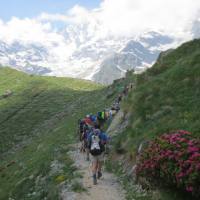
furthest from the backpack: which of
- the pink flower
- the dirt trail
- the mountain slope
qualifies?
the pink flower

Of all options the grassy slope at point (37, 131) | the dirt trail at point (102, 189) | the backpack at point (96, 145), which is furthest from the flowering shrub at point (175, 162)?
the grassy slope at point (37, 131)

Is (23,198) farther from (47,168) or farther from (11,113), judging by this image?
(11,113)

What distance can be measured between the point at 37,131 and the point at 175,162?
209 feet

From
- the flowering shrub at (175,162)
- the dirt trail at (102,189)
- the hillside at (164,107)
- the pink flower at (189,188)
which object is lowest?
the dirt trail at (102,189)

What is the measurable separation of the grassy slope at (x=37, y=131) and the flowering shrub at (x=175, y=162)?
245 inches

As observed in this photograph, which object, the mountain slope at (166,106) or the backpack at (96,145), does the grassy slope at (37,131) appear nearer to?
the backpack at (96,145)

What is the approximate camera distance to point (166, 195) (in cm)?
Answer: 1562

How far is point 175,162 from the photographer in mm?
14617

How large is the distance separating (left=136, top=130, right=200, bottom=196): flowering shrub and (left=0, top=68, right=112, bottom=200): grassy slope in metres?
6.23

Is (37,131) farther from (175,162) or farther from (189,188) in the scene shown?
(189,188)

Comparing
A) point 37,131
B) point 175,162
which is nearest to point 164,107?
point 175,162

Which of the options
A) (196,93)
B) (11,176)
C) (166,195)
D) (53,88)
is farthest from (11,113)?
(166,195)

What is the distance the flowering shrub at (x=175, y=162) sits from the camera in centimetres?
1337

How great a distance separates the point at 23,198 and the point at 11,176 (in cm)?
1130
